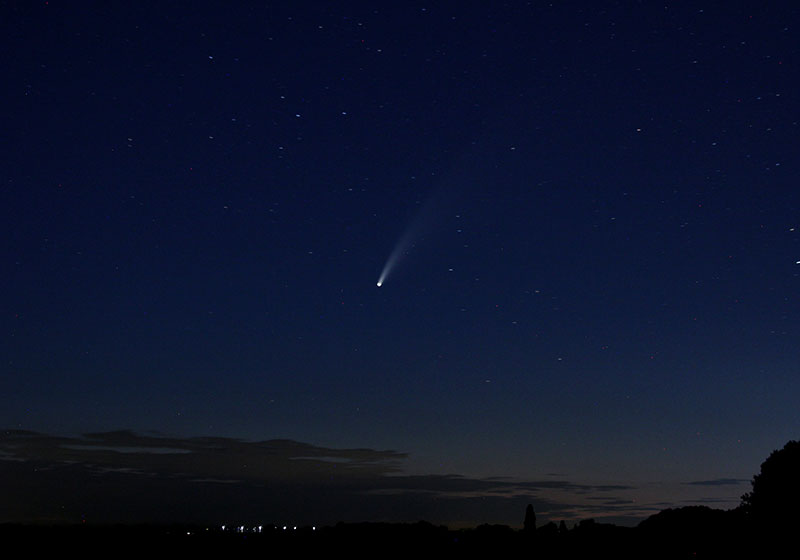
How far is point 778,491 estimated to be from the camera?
64.5 m

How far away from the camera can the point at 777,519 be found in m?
62.7

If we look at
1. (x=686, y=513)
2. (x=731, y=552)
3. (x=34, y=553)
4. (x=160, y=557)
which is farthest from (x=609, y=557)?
(x=34, y=553)

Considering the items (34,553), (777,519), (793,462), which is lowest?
(34,553)

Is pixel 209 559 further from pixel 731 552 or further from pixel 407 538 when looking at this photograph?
pixel 731 552

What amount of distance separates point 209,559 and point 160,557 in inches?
317

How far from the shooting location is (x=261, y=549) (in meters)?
137

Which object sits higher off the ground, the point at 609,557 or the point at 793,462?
the point at 793,462

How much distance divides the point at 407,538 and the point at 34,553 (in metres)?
62.3

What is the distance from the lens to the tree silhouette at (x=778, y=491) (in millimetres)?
62719

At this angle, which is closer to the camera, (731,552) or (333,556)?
(731,552)

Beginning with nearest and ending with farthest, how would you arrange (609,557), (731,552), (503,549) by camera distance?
(731,552) → (609,557) → (503,549)

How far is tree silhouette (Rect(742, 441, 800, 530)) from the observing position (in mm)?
62719

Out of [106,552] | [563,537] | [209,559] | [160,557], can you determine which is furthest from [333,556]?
[106,552]

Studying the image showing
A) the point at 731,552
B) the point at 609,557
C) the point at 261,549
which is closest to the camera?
the point at 731,552
